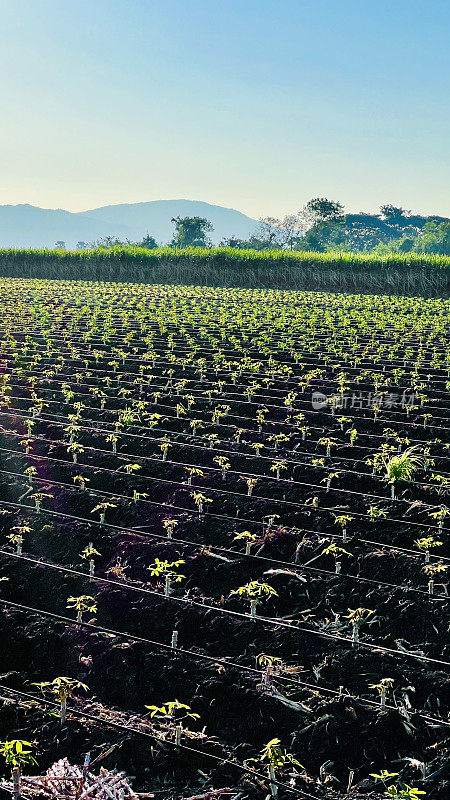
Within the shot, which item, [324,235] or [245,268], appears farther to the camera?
[324,235]

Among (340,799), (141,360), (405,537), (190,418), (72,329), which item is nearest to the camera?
(340,799)

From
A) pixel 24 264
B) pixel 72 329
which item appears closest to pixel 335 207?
pixel 24 264

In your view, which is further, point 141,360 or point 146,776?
point 141,360

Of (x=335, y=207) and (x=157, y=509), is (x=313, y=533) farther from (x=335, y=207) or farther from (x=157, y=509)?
(x=335, y=207)

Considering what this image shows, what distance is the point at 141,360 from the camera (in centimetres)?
1312

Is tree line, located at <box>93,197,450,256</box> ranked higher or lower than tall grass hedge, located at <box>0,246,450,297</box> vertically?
higher

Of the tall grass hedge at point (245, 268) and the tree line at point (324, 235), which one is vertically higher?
the tree line at point (324, 235)

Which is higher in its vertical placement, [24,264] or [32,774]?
[24,264]

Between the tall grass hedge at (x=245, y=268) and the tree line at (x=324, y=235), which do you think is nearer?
the tall grass hedge at (x=245, y=268)

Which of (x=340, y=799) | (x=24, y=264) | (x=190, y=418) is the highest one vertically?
(x=24, y=264)

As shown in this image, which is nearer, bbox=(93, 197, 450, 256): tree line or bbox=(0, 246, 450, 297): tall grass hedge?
bbox=(0, 246, 450, 297): tall grass hedge

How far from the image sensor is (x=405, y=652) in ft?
14.4

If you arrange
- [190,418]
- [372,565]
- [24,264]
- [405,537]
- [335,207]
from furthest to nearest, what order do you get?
1. [335,207]
2. [24,264]
3. [190,418]
4. [405,537]
5. [372,565]

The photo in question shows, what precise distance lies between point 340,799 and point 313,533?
2698mm
